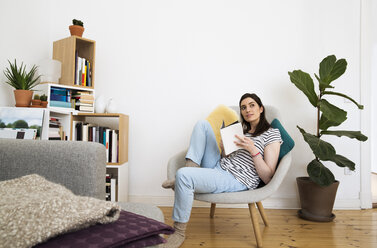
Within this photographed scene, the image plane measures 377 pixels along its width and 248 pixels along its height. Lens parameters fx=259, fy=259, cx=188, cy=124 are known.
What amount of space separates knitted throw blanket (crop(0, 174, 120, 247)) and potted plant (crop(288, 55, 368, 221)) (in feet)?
6.25

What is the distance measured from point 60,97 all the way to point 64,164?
65.6 inches

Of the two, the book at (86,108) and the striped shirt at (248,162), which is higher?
the book at (86,108)

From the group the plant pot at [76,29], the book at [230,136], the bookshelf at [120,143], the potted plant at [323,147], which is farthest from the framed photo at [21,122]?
the potted plant at [323,147]

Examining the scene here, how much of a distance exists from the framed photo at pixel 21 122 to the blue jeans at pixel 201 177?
3.80 feet

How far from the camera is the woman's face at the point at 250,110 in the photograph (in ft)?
6.45

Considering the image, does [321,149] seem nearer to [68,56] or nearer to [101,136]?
[101,136]

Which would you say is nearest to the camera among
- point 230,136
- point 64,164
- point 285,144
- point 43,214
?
point 43,214

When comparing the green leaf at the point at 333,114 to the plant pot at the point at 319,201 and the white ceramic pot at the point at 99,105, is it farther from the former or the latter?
the white ceramic pot at the point at 99,105

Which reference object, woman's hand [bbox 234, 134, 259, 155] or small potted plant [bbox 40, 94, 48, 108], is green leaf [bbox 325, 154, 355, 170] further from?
small potted plant [bbox 40, 94, 48, 108]

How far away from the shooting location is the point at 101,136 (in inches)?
94.7

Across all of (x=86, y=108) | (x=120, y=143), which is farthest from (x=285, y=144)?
(x=86, y=108)

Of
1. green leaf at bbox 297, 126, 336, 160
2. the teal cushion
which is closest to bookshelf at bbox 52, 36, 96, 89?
the teal cushion

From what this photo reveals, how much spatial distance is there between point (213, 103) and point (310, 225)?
1385 millimetres

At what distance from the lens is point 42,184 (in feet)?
2.32
